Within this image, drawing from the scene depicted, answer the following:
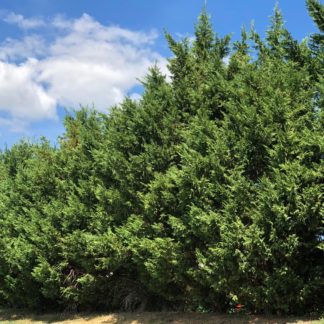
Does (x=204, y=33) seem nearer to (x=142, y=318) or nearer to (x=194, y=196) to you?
(x=194, y=196)

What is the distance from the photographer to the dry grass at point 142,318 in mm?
8359

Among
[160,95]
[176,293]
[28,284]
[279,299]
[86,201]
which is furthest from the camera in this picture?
[28,284]

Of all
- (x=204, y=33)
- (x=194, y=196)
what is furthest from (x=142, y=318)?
(x=204, y=33)

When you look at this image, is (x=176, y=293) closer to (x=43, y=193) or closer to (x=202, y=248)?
(x=202, y=248)

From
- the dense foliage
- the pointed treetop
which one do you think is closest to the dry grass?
the dense foliage

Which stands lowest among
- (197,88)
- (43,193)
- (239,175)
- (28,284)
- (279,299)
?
(279,299)

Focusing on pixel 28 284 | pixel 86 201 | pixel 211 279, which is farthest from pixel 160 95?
pixel 28 284

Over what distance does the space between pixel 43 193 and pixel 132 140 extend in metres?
4.73

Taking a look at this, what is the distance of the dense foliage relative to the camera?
7648 mm

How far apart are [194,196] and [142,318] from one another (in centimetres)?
363

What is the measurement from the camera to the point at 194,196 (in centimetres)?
865

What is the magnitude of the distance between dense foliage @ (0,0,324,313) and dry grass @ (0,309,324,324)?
258 millimetres

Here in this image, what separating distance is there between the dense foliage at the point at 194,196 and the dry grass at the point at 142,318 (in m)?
0.26

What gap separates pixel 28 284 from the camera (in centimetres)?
1328
